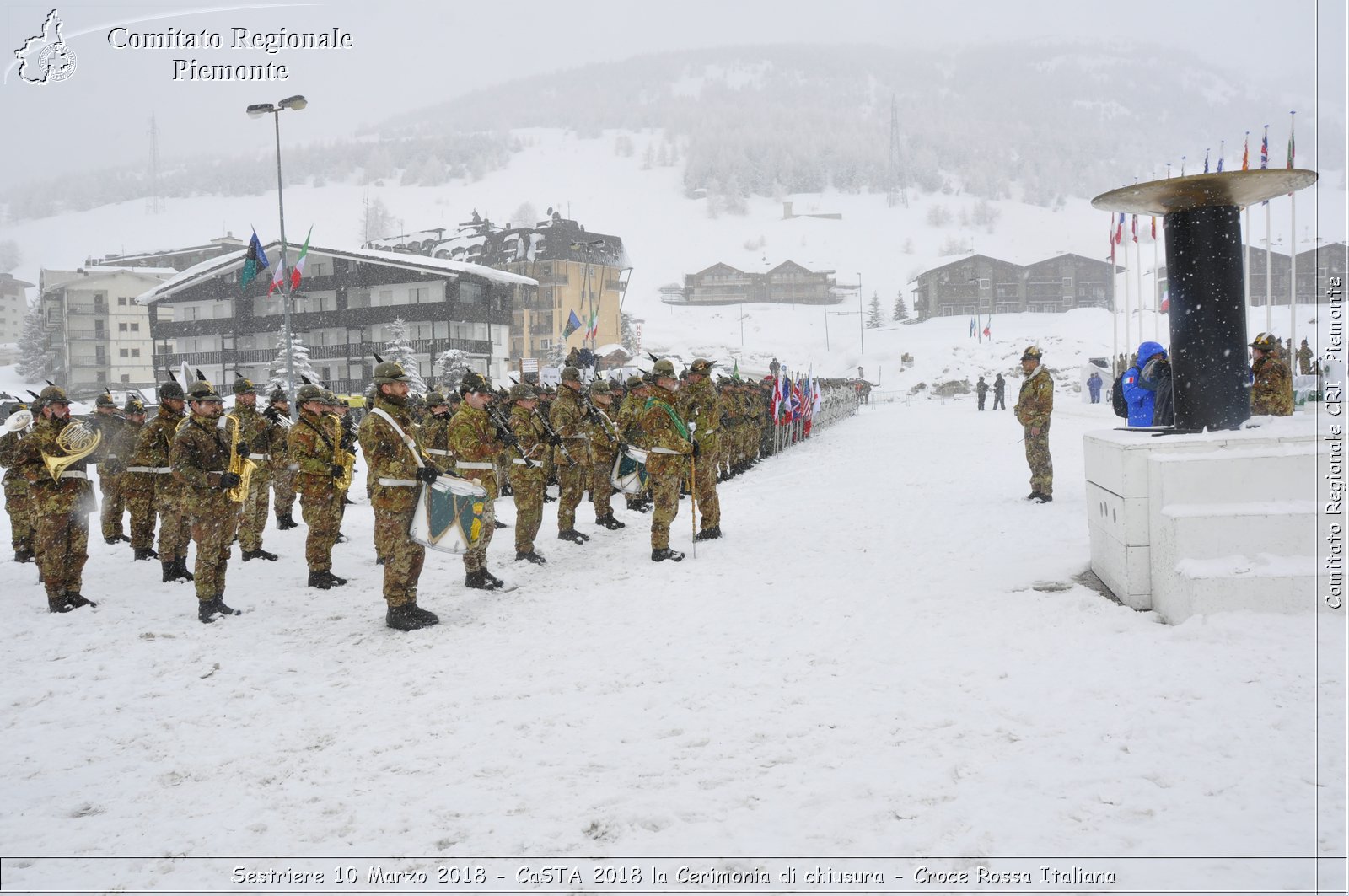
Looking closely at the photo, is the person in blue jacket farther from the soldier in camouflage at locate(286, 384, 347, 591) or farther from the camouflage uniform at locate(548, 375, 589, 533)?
the soldier in camouflage at locate(286, 384, 347, 591)

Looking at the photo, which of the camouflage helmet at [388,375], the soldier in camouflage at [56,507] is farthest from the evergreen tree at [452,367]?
the camouflage helmet at [388,375]

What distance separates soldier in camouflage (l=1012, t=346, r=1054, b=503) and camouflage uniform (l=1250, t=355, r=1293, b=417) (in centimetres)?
220

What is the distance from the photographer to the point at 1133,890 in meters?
2.89

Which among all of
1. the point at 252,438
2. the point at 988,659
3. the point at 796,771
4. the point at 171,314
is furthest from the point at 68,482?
the point at 171,314

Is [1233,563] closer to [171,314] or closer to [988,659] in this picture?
[988,659]

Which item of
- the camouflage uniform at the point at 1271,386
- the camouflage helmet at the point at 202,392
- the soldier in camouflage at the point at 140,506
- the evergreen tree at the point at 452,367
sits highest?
the evergreen tree at the point at 452,367

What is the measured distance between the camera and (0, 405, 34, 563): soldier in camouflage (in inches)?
335

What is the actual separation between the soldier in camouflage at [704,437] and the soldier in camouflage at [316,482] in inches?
147

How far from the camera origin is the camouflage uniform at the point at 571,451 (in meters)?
10.5

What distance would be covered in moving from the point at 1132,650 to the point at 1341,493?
5.14 ft

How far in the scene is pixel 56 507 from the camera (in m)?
7.57

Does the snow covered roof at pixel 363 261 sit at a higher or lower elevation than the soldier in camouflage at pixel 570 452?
higher

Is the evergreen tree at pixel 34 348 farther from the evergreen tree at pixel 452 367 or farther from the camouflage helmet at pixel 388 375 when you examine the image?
the camouflage helmet at pixel 388 375

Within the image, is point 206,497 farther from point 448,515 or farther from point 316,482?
point 448,515
